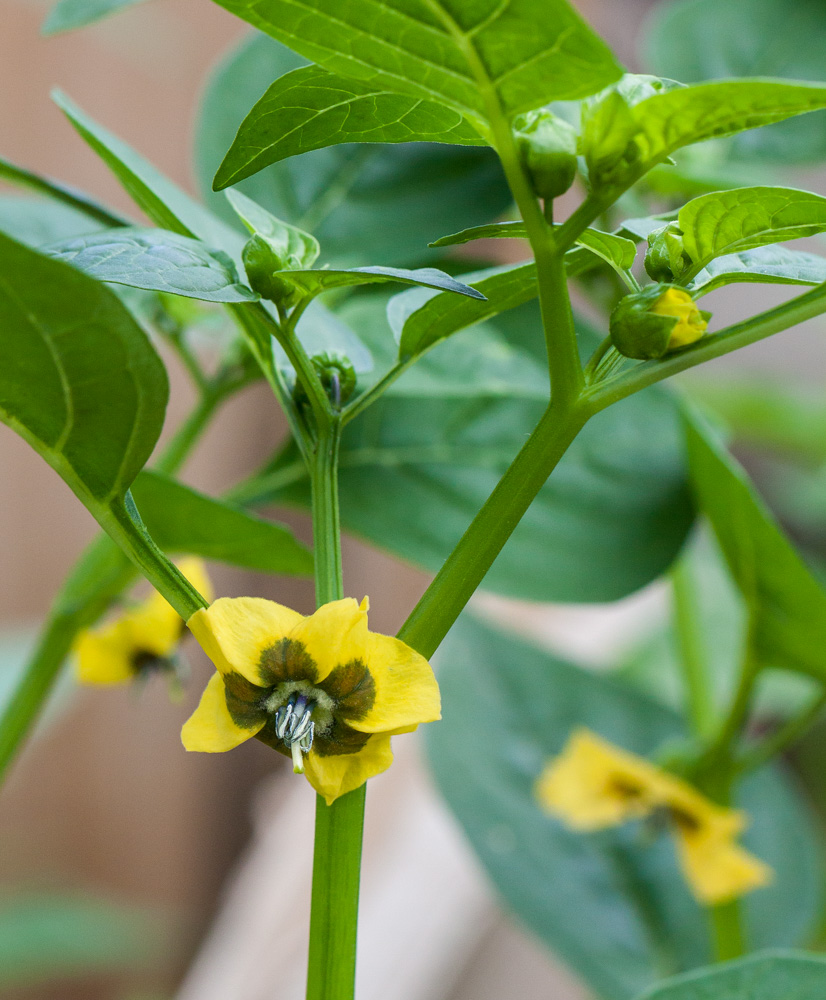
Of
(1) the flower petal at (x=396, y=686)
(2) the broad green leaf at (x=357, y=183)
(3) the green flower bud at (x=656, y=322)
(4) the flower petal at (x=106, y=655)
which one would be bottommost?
(1) the flower petal at (x=396, y=686)

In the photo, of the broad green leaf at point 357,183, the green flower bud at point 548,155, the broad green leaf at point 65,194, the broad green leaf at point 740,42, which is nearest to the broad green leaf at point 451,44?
the green flower bud at point 548,155

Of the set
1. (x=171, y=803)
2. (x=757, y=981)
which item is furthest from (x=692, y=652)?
(x=171, y=803)

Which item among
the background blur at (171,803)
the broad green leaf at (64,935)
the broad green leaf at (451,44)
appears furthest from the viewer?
the background blur at (171,803)

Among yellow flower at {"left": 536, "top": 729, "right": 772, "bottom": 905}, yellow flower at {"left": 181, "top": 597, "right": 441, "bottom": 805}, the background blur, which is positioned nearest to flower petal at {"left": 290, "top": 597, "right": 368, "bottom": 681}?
yellow flower at {"left": 181, "top": 597, "right": 441, "bottom": 805}

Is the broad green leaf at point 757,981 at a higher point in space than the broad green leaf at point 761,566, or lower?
lower

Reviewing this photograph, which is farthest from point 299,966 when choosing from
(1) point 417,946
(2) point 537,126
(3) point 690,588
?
(2) point 537,126

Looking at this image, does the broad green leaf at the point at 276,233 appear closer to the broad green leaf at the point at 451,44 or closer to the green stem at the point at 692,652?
the broad green leaf at the point at 451,44
